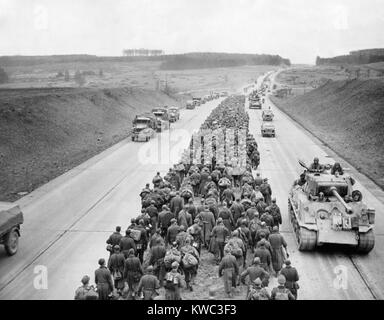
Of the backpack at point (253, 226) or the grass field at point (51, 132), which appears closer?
the backpack at point (253, 226)

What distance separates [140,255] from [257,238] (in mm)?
3366

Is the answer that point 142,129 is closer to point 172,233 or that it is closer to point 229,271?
point 172,233

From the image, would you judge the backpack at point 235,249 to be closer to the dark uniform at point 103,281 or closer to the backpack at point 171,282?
the backpack at point 171,282

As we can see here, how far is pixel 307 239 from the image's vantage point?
13641mm

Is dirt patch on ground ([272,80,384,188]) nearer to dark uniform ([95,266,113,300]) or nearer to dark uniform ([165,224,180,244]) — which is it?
dark uniform ([165,224,180,244])

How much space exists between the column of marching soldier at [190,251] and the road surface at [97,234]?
117cm

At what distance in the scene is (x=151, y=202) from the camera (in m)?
14.9

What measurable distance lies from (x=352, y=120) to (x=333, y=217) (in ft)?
108

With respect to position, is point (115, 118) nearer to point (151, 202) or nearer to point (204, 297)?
point (151, 202)

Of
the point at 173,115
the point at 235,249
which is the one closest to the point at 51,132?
the point at 173,115

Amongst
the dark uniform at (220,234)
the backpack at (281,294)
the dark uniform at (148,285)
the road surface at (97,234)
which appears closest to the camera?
the backpack at (281,294)

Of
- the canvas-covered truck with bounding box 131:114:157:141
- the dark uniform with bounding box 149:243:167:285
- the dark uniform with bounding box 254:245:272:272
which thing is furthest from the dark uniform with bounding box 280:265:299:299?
the canvas-covered truck with bounding box 131:114:157:141

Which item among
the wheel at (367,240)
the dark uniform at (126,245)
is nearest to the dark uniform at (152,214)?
the dark uniform at (126,245)

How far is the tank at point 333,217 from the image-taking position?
13.4m
